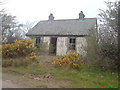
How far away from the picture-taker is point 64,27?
20719 mm

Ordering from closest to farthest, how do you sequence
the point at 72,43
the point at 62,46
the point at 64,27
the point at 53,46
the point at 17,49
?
the point at 17,49, the point at 72,43, the point at 62,46, the point at 53,46, the point at 64,27

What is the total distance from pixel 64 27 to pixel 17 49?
968cm

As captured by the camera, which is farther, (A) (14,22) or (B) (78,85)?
(A) (14,22)

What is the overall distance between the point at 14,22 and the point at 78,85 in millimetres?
26376

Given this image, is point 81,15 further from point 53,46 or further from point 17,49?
point 17,49

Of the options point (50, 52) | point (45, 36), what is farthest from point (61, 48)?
point (45, 36)

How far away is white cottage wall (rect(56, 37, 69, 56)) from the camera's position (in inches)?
742

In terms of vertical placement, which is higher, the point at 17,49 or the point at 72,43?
the point at 72,43

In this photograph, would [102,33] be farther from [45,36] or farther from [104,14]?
[45,36]

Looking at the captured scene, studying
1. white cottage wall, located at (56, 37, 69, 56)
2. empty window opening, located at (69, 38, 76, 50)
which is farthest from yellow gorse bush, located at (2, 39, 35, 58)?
empty window opening, located at (69, 38, 76, 50)

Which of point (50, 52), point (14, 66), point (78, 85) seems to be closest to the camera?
point (78, 85)

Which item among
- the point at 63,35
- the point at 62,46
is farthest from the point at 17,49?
the point at 63,35

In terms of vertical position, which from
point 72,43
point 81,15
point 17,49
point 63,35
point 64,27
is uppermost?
point 81,15

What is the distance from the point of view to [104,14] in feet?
33.9
